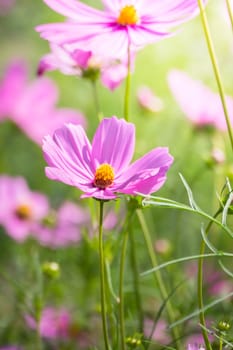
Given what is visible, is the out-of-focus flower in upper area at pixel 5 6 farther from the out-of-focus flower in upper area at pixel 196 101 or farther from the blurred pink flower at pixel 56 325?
the blurred pink flower at pixel 56 325

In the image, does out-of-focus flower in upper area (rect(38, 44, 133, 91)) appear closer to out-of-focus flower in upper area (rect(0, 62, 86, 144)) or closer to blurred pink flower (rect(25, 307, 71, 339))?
blurred pink flower (rect(25, 307, 71, 339))

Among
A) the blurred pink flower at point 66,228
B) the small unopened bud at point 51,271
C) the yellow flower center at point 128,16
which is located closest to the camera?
the yellow flower center at point 128,16

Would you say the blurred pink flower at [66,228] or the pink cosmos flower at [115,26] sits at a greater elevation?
the pink cosmos flower at [115,26]

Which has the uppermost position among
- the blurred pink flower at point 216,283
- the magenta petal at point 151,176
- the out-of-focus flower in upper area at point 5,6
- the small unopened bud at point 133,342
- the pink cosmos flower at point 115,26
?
the out-of-focus flower in upper area at point 5,6

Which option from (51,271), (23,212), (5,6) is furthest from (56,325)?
(5,6)

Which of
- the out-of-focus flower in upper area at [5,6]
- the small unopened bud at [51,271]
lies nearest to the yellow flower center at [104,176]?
the small unopened bud at [51,271]

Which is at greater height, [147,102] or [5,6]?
[5,6]

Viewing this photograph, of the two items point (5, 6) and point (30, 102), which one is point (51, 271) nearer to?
point (30, 102)
